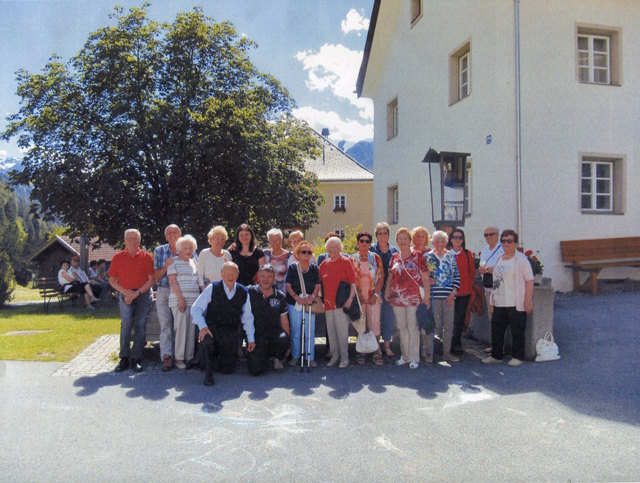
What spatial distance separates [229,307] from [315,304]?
117 centimetres

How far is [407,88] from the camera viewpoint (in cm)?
1800

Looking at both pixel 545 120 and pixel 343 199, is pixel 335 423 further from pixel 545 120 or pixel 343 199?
pixel 343 199

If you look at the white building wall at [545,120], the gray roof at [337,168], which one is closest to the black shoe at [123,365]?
the white building wall at [545,120]

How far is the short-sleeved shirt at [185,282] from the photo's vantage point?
23.3ft

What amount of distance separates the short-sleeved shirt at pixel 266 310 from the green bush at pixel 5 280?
1382 cm

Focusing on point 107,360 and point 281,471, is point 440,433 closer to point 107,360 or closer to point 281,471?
point 281,471

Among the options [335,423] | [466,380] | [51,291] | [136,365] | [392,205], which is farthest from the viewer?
[392,205]

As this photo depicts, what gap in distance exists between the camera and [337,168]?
4119cm

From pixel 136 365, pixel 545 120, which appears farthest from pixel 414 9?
pixel 136 365

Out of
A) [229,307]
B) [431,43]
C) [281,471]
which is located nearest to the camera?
[281,471]

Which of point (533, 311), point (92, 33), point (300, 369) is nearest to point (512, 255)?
point (533, 311)

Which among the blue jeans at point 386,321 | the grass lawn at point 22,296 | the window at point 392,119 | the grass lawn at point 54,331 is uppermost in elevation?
the window at point 392,119

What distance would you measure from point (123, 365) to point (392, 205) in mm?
13765

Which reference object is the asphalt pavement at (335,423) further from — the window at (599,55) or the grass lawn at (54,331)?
the window at (599,55)
